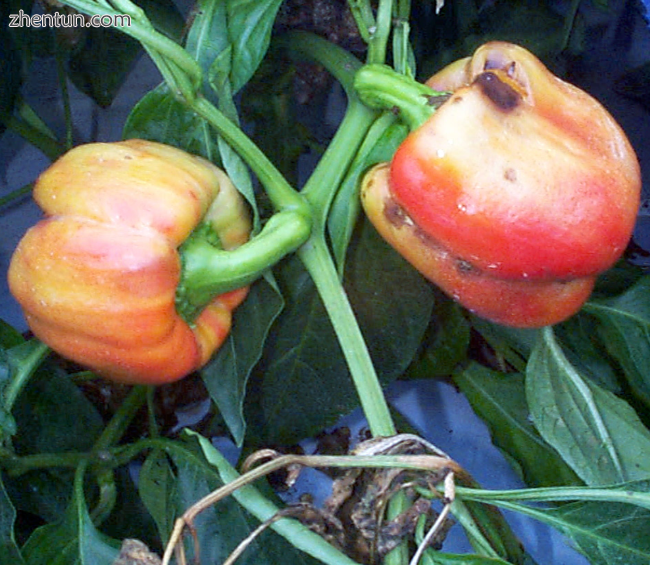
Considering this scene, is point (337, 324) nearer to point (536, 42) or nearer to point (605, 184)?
point (605, 184)

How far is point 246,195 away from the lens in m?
0.54

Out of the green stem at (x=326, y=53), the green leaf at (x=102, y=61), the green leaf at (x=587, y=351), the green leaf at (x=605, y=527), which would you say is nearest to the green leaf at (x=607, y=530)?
the green leaf at (x=605, y=527)

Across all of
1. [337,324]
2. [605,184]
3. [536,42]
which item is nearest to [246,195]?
[337,324]

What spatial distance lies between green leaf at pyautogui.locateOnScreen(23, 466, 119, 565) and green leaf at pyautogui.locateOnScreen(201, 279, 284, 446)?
4.9 inches

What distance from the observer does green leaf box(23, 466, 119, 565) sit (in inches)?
23.4

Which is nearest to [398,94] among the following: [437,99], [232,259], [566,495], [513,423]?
[437,99]

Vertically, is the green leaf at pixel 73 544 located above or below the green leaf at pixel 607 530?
below

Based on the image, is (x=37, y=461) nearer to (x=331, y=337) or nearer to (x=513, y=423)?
(x=331, y=337)

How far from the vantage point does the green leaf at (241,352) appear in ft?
1.89

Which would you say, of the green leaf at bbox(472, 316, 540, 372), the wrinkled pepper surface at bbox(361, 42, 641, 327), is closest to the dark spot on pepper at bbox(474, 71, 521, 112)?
the wrinkled pepper surface at bbox(361, 42, 641, 327)

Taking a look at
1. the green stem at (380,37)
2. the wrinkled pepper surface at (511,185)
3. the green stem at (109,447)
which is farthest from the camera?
the green stem at (109,447)

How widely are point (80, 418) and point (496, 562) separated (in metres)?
0.41

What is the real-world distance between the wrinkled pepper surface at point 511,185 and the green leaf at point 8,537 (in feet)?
1.03

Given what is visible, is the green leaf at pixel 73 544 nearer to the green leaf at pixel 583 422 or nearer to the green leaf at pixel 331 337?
the green leaf at pixel 331 337
